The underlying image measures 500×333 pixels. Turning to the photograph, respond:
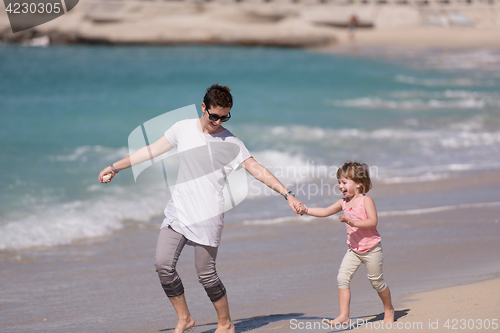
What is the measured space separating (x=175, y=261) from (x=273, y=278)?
1473 millimetres

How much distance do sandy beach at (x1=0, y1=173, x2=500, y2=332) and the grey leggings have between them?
1.50 feet

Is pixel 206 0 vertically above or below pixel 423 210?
above

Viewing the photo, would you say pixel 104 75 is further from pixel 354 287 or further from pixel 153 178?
pixel 354 287

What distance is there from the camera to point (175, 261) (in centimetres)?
359

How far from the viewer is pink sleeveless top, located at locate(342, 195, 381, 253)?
3.61 metres

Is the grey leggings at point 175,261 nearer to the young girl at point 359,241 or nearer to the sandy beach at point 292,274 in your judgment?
the sandy beach at point 292,274

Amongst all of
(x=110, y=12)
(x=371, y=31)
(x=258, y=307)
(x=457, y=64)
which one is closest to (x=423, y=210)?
(x=258, y=307)

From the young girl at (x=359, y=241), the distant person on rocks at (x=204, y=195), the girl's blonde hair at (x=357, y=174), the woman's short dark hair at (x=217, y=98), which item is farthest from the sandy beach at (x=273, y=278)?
the woman's short dark hair at (x=217, y=98)

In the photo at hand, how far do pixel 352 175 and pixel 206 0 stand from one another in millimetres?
51271

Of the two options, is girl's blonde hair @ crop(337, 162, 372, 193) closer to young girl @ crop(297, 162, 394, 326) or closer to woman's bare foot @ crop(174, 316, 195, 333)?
young girl @ crop(297, 162, 394, 326)

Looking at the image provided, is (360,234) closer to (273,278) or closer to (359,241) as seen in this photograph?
(359,241)

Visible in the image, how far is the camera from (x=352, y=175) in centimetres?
362

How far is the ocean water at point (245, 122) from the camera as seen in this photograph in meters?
7.67

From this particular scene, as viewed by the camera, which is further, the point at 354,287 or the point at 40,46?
the point at 40,46
